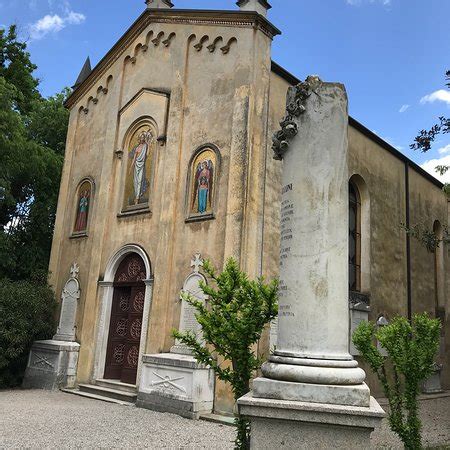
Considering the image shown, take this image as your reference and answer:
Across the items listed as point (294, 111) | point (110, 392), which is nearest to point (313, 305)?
point (294, 111)

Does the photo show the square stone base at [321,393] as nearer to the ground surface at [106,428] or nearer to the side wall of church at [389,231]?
the ground surface at [106,428]

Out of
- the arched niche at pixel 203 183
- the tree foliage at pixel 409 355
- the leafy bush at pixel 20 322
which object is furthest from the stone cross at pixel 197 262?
the tree foliage at pixel 409 355

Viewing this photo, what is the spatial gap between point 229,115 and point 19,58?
11341 mm

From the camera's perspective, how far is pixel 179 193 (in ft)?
37.7

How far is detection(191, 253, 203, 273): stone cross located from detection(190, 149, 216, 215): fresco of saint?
99 cm

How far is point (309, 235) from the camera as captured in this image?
447cm

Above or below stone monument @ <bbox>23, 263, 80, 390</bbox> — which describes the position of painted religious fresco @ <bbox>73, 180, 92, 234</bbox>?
above

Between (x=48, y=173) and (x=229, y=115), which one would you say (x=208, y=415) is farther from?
(x=48, y=173)

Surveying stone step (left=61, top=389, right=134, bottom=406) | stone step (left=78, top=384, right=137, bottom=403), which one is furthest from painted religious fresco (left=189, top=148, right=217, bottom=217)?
stone step (left=61, top=389, right=134, bottom=406)

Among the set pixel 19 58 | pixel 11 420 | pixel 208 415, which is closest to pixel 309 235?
pixel 208 415

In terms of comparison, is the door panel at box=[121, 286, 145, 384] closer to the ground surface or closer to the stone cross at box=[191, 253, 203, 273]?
the ground surface

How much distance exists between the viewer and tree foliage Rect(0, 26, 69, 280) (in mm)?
13051

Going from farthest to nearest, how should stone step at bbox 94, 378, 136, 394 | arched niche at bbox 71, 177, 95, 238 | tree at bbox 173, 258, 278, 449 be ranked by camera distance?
1. arched niche at bbox 71, 177, 95, 238
2. stone step at bbox 94, 378, 136, 394
3. tree at bbox 173, 258, 278, 449

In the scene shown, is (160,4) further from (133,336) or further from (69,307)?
(133,336)
